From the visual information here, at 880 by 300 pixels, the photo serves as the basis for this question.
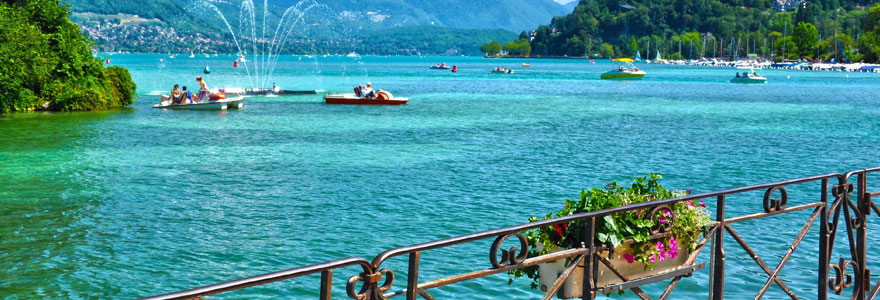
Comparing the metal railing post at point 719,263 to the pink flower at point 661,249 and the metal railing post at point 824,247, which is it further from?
the metal railing post at point 824,247

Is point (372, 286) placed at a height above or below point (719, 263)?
above

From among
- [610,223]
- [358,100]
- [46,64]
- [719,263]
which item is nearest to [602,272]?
[610,223]

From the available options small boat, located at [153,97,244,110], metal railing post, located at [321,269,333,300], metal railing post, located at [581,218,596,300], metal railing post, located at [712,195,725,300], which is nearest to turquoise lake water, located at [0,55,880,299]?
small boat, located at [153,97,244,110]

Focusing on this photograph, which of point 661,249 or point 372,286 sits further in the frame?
point 661,249

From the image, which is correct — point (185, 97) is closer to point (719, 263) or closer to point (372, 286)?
point (719, 263)

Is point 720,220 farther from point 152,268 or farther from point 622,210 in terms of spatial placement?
point 152,268

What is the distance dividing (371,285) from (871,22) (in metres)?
218

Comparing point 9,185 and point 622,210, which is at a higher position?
point 622,210

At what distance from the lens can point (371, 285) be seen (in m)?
4.28

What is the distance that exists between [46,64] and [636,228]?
42.6 meters

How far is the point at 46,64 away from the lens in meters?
42.9

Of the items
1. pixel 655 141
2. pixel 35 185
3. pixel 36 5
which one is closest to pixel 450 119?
pixel 655 141

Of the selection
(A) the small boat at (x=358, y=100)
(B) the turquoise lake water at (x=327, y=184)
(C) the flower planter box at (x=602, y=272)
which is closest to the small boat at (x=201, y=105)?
(B) the turquoise lake water at (x=327, y=184)

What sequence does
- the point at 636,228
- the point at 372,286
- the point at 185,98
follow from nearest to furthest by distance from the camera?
the point at 372,286, the point at 636,228, the point at 185,98
